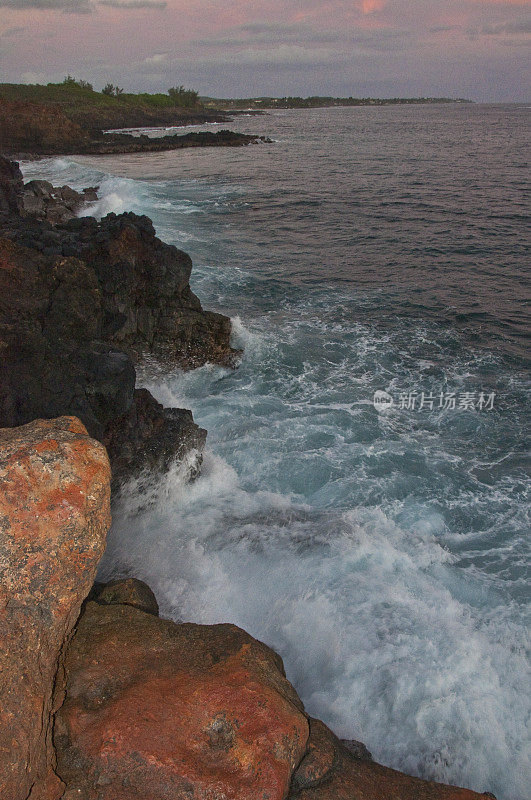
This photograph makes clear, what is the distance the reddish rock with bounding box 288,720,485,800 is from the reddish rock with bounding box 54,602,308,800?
0.13 meters

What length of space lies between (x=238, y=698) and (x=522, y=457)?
7.21 m

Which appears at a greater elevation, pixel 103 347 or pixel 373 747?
pixel 103 347

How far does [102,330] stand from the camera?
30.3 feet

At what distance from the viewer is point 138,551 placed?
21.1 ft

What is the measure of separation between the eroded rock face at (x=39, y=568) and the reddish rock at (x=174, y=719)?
8.7 inches

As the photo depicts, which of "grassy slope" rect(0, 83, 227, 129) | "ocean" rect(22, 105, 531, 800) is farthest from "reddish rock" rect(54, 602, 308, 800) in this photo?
"grassy slope" rect(0, 83, 227, 129)

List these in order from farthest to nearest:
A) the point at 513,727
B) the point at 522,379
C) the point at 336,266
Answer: the point at 336,266
the point at 522,379
the point at 513,727

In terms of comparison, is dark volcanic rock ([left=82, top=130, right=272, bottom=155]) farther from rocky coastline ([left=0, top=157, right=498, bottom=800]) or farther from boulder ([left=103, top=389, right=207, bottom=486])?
rocky coastline ([left=0, top=157, right=498, bottom=800])

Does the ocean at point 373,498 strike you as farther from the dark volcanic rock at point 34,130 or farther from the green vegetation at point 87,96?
the green vegetation at point 87,96

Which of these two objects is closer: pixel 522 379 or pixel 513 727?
pixel 513 727

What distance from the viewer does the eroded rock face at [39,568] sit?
300cm

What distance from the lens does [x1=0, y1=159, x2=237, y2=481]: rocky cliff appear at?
6.48 meters

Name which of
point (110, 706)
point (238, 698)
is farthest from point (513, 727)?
point (110, 706)

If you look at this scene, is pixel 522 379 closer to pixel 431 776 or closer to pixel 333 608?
pixel 333 608
